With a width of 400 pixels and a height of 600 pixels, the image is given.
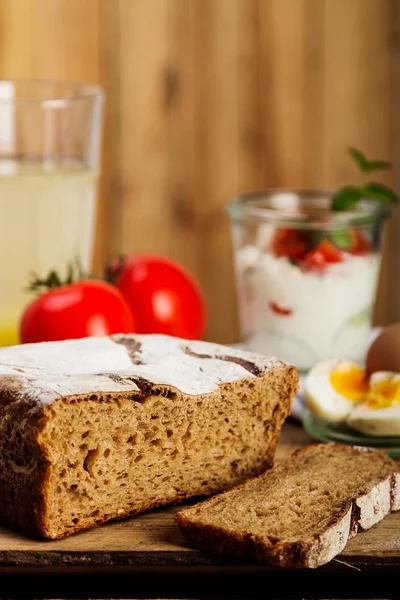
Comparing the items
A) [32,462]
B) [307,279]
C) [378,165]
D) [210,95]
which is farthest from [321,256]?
[210,95]

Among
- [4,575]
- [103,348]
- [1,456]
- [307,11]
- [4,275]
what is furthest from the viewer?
[307,11]

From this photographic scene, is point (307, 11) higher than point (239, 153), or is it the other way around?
point (307, 11)

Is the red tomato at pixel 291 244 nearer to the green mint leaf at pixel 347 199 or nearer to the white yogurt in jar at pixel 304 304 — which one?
the white yogurt in jar at pixel 304 304

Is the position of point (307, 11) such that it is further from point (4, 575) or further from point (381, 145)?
point (4, 575)

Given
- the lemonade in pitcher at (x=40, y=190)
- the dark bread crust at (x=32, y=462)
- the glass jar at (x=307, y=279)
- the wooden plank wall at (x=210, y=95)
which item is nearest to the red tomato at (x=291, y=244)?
the glass jar at (x=307, y=279)

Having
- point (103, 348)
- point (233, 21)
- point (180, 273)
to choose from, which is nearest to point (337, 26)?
point (233, 21)

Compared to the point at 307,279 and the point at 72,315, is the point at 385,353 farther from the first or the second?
the point at 72,315

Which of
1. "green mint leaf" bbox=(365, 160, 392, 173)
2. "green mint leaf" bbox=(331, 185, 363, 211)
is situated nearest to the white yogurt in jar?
Answer: "green mint leaf" bbox=(331, 185, 363, 211)
